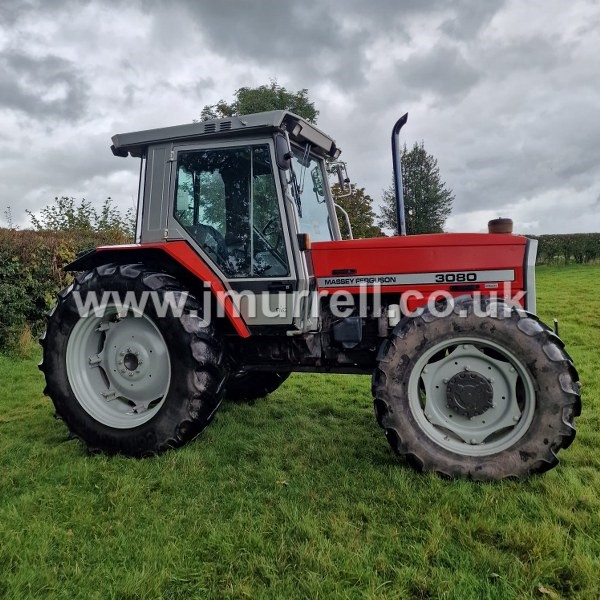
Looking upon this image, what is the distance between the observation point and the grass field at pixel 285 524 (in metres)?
2.03

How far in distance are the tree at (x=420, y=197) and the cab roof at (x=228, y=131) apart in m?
15.2

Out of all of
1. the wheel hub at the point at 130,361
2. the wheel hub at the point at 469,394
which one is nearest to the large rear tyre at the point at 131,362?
the wheel hub at the point at 130,361

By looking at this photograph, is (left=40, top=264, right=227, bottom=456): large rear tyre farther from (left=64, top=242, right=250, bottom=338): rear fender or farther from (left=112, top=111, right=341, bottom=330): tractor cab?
(left=112, top=111, right=341, bottom=330): tractor cab

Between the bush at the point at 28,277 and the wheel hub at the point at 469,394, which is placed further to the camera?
the bush at the point at 28,277

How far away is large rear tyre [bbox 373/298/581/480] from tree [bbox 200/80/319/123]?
60.9ft

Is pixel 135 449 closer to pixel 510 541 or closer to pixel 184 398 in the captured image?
pixel 184 398

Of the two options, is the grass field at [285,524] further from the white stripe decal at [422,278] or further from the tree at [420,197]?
the tree at [420,197]

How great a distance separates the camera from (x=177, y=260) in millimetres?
3529

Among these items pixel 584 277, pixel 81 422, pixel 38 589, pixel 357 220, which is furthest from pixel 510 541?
pixel 357 220

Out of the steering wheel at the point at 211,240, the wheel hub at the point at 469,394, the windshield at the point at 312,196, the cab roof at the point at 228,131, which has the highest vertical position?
the cab roof at the point at 228,131

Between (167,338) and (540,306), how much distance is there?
858cm

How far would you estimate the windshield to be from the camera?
3.74 meters

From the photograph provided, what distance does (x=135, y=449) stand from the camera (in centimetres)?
338

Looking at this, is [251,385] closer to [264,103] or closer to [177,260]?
[177,260]
